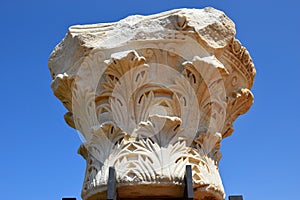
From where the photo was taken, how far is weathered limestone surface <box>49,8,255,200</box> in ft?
17.4

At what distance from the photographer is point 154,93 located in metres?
5.66

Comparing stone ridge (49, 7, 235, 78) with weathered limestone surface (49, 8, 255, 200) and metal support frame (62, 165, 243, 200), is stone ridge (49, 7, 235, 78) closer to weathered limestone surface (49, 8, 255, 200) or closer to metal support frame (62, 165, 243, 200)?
weathered limestone surface (49, 8, 255, 200)

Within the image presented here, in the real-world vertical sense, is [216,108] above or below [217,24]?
below

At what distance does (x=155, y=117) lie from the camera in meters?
5.41

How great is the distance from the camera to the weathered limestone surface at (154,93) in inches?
208

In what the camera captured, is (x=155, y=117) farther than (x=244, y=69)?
No

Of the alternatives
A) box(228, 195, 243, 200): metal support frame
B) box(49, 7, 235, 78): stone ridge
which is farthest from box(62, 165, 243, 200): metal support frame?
box(49, 7, 235, 78): stone ridge

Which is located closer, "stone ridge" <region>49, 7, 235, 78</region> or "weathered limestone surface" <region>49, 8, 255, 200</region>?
"weathered limestone surface" <region>49, 8, 255, 200</region>

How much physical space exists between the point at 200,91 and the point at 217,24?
3.13 ft

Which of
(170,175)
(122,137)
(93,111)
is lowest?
(170,175)

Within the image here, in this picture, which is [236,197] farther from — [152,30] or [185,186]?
[152,30]

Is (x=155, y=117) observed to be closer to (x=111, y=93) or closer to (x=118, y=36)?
(x=111, y=93)

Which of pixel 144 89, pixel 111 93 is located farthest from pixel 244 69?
pixel 111 93

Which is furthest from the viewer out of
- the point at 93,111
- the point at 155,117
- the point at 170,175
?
the point at 93,111
